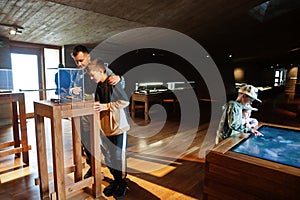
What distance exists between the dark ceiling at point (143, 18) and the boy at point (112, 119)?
2183 millimetres

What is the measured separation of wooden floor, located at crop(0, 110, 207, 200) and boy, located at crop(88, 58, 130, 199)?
0.19 metres

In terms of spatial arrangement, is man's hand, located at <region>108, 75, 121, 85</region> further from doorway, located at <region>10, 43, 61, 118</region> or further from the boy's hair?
doorway, located at <region>10, 43, 61, 118</region>

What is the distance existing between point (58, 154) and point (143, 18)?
12.3 ft

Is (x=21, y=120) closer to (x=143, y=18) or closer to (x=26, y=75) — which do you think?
(x=143, y=18)

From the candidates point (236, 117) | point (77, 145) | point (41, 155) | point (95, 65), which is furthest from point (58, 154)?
point (236, 117)

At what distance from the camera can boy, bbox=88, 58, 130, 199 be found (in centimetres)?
188

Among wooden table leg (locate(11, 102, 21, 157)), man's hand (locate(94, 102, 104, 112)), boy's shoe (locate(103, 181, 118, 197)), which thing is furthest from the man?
wooden table leg (locate(11, 102, 21, 157))

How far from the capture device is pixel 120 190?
2.05 m

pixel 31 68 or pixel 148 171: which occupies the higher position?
pixel 31 68

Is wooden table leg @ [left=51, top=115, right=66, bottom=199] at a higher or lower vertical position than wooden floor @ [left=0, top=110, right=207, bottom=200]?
higher

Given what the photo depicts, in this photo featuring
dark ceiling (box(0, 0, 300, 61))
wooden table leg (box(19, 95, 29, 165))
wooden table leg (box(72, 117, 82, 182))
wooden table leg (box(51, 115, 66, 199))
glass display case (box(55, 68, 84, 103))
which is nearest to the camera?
wooden table leg (box(51, 115, 66, 199))

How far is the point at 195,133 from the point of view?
4.30 m

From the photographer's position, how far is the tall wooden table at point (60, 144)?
1.61m

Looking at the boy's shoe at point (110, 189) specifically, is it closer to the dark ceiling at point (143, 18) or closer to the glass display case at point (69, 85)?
the glass display case at point (69, 85)
